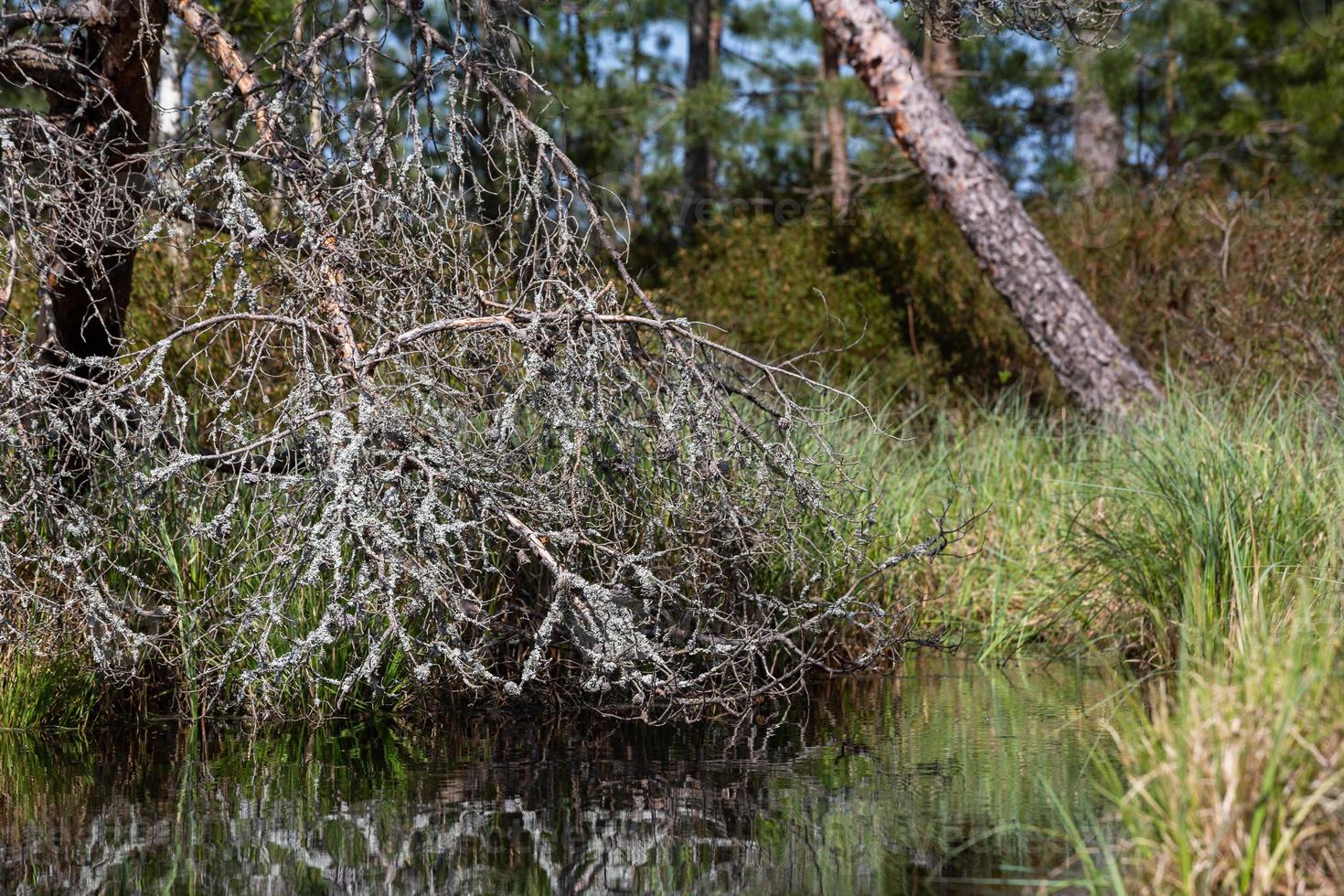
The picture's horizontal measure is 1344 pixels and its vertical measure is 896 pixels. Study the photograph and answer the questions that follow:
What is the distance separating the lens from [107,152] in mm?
5480

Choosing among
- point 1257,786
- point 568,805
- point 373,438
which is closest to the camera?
point 1257,786

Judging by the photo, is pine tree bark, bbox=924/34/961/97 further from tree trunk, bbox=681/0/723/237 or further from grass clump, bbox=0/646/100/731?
grass clump, bbox=0/646/100/731

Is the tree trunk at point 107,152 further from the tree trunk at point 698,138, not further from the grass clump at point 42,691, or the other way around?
the tree trunk at point 698,138

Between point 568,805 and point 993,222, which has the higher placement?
point 993,222

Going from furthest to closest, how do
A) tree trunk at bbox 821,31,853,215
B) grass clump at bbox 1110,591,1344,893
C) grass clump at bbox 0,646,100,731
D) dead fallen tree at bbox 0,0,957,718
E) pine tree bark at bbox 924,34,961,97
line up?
pine tree bark at bbox 924,34,961,97
tree trunk at bbox 821,31,853,215
grass clump at bbox 0,646,100,731
dead fallen tree at bbox 0,0,957,718
grass clump at bbox 1110,591,1344,893

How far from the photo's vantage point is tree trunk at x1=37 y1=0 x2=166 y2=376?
16.1 ft

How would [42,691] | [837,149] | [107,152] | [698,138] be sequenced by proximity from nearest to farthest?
[42,691]
[107,152]
[837,149]
[698,138]

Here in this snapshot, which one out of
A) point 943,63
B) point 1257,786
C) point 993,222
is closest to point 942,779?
point 1257,786

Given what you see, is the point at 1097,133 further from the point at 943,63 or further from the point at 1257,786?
the point at 1257,786

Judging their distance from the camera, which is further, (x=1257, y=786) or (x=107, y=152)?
(x=107, y=152)

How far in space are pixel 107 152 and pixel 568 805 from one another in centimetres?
334

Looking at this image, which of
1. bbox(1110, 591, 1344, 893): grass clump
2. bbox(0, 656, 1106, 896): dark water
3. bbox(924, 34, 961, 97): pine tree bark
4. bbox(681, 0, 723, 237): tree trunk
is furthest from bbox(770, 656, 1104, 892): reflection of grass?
bbox(681, 0, 723, 237): tree trunk

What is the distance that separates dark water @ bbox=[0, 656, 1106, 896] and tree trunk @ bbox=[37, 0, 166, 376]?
5.46 ft

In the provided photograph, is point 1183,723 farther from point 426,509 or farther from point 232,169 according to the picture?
point 232,169
